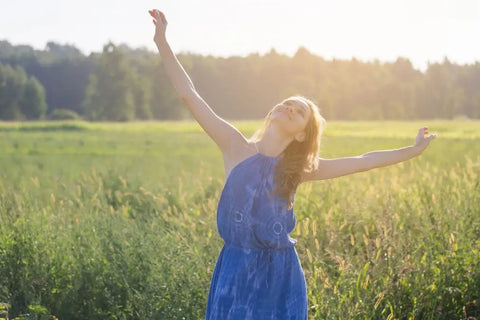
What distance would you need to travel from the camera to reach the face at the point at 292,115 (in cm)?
354

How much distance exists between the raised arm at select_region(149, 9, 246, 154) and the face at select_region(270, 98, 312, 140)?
0.20 metres

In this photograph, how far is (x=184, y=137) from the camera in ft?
108

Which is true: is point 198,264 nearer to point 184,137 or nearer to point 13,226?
point 13,226

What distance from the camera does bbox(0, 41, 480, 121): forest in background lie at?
42781 mm

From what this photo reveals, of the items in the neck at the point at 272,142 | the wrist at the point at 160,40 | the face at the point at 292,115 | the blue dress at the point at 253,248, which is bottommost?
the blue dress at the point at 253,248

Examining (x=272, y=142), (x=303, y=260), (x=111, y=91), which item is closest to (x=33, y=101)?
(x=111, y=91)

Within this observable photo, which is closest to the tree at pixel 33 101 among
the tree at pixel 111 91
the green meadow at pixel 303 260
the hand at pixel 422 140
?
the tree at pixel 111 91

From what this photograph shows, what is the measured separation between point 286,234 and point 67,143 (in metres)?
26.0

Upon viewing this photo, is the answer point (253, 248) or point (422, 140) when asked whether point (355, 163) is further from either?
point (253, 248)

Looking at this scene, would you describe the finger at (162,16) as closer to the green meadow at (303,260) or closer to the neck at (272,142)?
the neck at (272,142)

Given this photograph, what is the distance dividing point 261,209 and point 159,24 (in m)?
1.09

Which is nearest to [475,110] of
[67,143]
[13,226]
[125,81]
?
[67,143]

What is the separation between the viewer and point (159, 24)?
375cm

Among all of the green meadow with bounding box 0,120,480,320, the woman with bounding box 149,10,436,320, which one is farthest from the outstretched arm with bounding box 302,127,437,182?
the green meadow with bounding box 0,120,480,320
